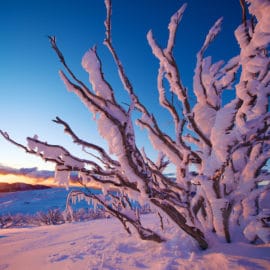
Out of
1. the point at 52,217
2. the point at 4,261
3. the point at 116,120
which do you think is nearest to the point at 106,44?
the point at 116,120

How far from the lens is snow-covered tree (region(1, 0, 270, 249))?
1.86 m

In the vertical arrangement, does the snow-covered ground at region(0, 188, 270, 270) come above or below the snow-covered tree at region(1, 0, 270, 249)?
below

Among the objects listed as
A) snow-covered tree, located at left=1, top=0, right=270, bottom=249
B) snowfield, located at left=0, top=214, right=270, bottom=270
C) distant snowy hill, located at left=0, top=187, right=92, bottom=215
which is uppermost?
distant snowy hill, located at left=0, top=187, right=92, bottom=215

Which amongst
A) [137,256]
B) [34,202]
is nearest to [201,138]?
[137,256]

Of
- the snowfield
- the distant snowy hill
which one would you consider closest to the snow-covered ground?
the snowfield

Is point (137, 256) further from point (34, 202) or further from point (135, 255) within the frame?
point (34, 202)

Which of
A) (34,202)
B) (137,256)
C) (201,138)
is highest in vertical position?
(34,202)

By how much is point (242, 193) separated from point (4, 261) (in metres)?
2.93

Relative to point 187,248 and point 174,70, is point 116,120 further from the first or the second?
point 187,248

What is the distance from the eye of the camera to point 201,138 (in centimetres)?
258

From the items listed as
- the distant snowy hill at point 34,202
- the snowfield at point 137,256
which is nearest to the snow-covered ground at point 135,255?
the snowfield at point 137,256

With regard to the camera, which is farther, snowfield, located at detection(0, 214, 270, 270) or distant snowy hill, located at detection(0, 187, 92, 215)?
distant snowy hill, located at detection(0, 187, 92, 215)

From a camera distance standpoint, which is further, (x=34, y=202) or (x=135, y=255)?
(x=34, y=202)

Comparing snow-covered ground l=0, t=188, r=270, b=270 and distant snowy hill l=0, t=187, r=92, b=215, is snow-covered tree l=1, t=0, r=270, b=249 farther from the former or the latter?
distant snowy hill l=0, t=187, r=92, b=215
